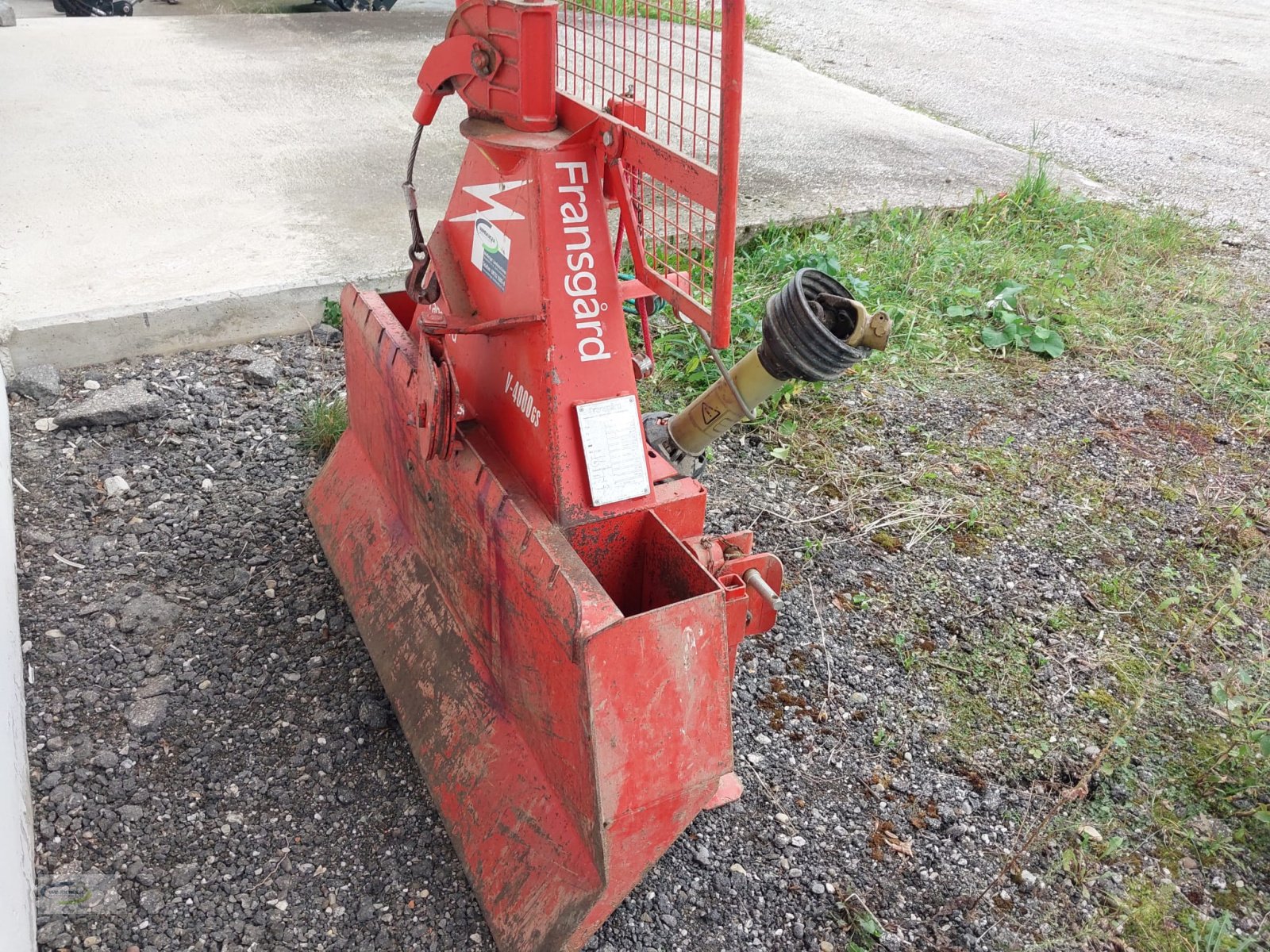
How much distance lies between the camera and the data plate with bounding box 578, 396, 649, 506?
206cm

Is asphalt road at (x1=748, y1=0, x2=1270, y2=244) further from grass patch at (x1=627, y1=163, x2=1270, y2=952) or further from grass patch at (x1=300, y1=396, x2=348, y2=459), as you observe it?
grass patch at (x1=300, y1=396, x2=348, y2=459)

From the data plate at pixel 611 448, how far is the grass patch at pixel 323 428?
1.70 metres

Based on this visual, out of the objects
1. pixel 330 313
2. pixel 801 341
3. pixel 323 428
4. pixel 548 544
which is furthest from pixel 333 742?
Answer: pixel 330 313

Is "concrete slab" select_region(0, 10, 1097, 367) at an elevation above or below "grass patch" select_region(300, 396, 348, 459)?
above

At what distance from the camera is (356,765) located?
8.00 ft

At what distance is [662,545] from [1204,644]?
1.82 m

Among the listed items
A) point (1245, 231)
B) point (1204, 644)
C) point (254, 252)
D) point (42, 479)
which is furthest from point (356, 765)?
point (1245, 231)

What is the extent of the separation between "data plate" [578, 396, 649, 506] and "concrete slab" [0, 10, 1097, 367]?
7.66 ft

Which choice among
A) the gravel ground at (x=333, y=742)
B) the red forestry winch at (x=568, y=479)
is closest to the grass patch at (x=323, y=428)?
the gravel ground at (x=333, y=742)

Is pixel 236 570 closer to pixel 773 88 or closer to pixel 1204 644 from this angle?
pixel 1204 644

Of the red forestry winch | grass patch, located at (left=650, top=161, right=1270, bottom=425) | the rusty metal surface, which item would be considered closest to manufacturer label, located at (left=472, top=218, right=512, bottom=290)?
the red forestry winch

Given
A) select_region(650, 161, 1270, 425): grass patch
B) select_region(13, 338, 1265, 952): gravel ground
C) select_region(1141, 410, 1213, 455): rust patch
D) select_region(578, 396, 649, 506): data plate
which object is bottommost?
select_region(13, 338, 1265, 952): gravel ground

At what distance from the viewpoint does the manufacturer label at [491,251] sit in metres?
2.16

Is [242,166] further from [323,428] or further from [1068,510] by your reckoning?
[1068,510]
